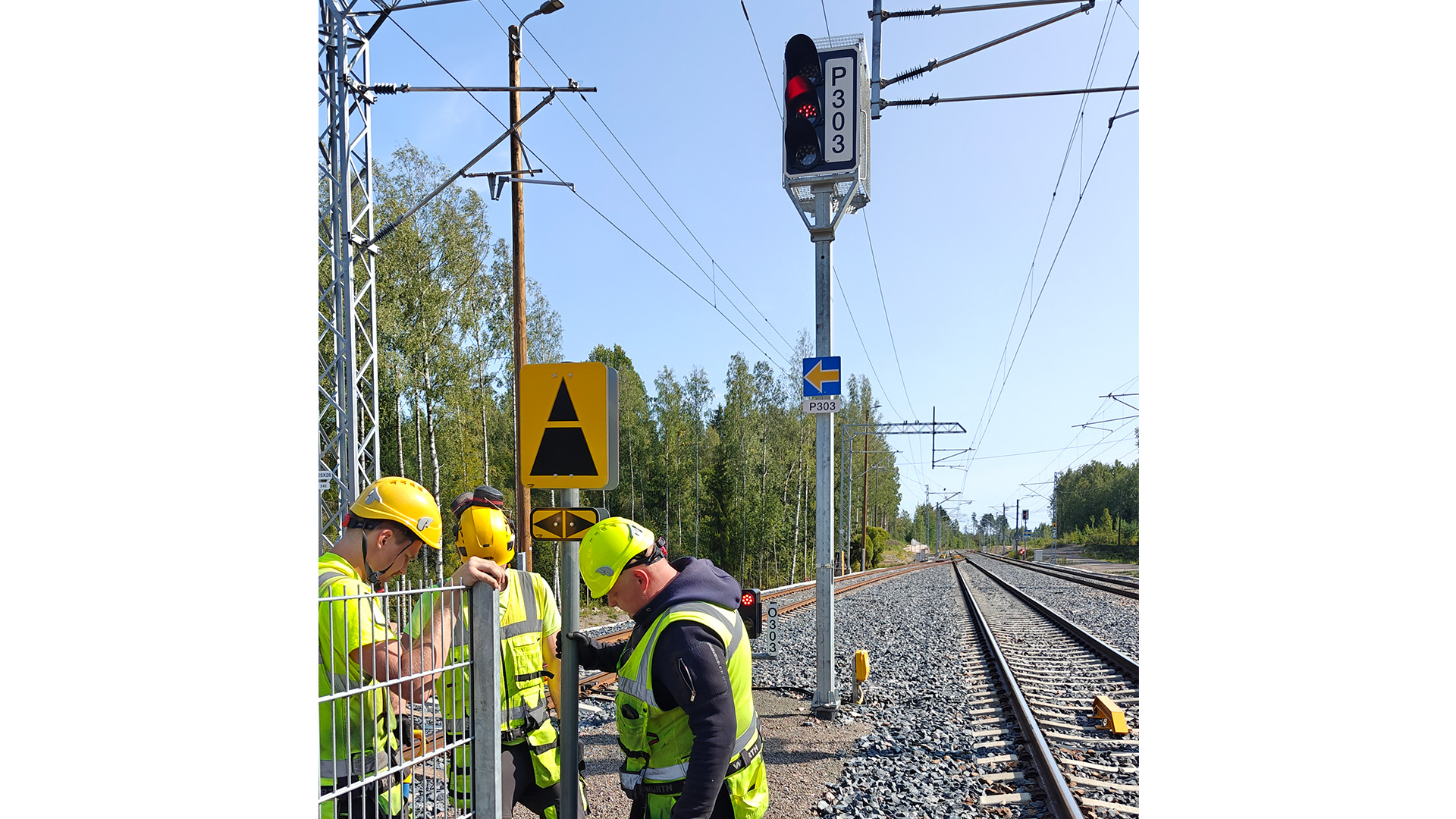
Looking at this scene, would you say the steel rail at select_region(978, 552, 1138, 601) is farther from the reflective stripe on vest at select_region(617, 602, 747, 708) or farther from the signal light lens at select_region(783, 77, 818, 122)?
the reflective stripe on vest at select_region(617, 602, 747, 708)

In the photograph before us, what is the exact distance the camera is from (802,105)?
619 cm

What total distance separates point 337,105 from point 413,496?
10.4m

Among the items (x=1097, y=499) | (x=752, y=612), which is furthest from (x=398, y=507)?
(x=1097, y=499)

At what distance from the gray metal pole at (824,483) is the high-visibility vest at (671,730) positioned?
15.1ft

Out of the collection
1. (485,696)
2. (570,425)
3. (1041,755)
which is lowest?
(1041,755)

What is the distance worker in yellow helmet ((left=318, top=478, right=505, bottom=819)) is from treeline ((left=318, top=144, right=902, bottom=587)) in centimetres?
Answer: 1121

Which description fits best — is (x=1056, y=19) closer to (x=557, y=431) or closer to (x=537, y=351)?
(x=557, y=431)

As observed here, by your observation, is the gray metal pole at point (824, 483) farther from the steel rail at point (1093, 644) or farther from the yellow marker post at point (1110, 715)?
the steel rail at point (1093, 644)

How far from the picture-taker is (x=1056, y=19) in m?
6.82

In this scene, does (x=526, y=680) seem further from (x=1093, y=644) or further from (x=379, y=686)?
(x=1093, y=644)

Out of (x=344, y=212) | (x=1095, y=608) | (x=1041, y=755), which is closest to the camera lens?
(x=1041, y=755)

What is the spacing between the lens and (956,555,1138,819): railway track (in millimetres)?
5227

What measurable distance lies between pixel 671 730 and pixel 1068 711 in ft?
21.0

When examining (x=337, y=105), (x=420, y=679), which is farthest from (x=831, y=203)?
(x=337, y=105)
